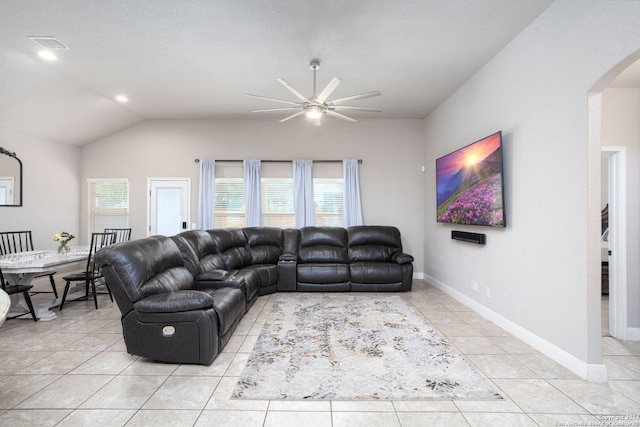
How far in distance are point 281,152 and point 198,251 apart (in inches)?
105

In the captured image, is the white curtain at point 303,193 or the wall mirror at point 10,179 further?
the white curtain at point 303,193

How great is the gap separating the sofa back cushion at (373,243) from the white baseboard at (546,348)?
5.04 ft

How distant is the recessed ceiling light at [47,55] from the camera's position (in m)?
3.44

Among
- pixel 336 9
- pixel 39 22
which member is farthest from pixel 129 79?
pixel 336 9

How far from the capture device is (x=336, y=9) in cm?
274

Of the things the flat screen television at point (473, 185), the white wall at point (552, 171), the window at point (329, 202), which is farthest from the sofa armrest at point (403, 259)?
the window at point (329, 202)

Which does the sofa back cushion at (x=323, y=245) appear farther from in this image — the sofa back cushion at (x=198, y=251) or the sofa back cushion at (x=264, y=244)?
the sofa back cushion at (x=198, y=251)

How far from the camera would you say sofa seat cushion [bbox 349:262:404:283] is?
4.97 m

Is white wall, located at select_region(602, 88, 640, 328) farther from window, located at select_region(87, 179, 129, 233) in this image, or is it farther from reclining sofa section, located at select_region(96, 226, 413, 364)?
window, located at select_region(87, 179, 129, 233)

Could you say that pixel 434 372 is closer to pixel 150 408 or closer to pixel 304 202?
pixel 150 408

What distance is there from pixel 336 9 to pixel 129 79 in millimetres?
3142

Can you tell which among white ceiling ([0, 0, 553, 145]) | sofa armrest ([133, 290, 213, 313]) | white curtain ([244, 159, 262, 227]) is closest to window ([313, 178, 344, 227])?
white curtain ([244, 159, 262, 227])

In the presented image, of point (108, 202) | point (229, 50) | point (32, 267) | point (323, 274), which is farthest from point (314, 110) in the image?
point (108, 202)

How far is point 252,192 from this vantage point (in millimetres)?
5902
